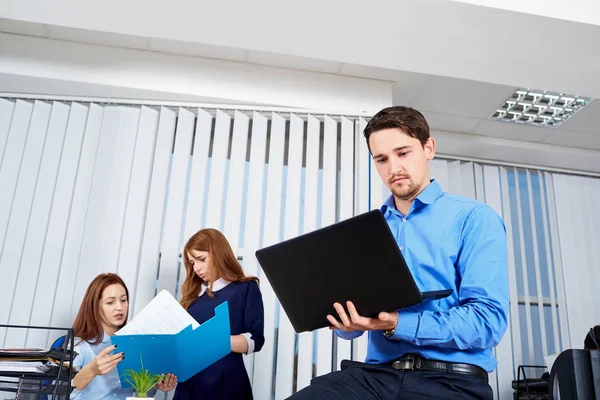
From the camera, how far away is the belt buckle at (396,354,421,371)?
3.80ft

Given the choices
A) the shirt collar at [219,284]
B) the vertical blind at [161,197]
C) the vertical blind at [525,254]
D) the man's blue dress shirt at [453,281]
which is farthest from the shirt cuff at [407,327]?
the vertical blind at [525,254]

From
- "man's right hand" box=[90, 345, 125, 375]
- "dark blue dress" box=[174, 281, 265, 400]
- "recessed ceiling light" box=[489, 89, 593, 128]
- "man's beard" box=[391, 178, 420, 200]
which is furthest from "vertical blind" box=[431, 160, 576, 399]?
"man's beard" box=[391, 178, 420, 200]

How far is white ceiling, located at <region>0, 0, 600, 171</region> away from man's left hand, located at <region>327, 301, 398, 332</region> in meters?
2.05

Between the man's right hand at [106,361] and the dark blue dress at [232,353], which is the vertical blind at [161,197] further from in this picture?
the man's right hand at [106,361]

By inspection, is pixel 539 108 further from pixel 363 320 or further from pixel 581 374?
pixel 363 320

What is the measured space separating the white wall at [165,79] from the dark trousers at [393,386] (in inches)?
117

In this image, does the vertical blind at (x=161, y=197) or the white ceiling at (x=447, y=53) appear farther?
the vertical blind at (x=161, y=197)

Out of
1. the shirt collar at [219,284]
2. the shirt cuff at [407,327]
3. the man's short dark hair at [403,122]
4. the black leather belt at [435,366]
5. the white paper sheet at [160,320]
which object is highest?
the man's short dark hair at [403,122]

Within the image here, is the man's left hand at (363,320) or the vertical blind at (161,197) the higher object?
the vertical blind at (161,197)

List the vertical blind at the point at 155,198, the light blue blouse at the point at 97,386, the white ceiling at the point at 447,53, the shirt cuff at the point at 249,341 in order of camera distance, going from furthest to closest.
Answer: the vertical blind at the point at 155,198
the white ceiling at the point at 447,53
the shirt cuff at the point at 249,341
the light blue blouse at the point at 97,386

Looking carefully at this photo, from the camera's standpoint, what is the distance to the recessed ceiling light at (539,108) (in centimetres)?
418

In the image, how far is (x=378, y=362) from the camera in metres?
1.23

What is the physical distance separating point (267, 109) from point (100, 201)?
4.21ft

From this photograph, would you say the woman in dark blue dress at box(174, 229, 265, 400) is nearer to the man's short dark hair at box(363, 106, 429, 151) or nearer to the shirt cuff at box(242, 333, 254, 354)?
the shirt cuff at box(242, 333, 254, 354)
